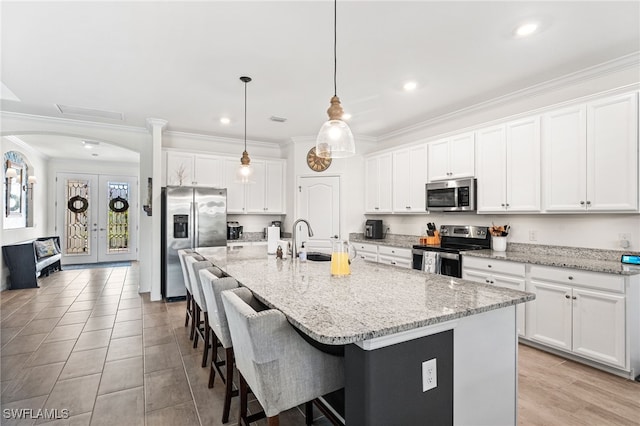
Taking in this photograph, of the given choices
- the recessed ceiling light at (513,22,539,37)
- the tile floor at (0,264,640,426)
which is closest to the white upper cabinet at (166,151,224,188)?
the tile floor at (0,264,640,426)

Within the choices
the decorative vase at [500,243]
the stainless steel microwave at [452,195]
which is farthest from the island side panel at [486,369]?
the stainless steel microwave at [452,195]

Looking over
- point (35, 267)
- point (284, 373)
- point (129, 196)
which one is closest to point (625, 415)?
point (284, 373)

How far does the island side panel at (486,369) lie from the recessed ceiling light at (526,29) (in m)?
2.06

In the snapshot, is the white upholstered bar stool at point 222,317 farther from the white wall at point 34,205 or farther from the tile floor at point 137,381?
the white wall at point 34,205

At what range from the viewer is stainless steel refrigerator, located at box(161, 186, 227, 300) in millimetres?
4945

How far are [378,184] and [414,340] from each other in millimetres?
4250

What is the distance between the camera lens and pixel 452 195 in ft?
13.8

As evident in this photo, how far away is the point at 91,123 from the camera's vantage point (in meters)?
4.85

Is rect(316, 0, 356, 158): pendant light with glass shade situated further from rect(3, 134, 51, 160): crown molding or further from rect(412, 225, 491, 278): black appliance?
rect(3, 134, 51, 160): crown molding

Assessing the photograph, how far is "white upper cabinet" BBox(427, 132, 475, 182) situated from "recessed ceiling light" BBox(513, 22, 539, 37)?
155 centimetres

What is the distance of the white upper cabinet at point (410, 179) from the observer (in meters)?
4.70

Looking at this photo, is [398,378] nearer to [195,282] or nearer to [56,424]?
[195,282]

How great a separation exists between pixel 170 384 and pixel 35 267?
16.3ft

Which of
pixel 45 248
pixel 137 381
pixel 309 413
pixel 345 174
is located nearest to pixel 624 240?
pixel 309 413
